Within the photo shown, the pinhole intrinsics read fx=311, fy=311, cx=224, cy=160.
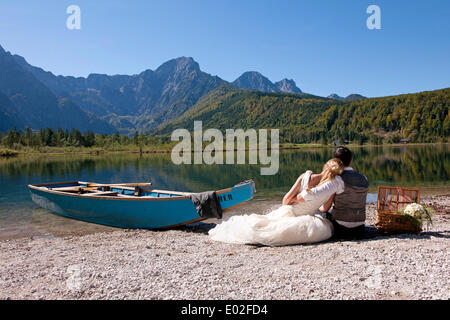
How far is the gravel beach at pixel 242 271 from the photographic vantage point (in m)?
5.57

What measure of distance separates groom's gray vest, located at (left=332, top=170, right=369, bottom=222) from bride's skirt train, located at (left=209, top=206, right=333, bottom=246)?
0.53m

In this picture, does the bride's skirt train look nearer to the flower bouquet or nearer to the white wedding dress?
the white wedding dress

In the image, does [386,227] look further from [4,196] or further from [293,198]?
[4,196]

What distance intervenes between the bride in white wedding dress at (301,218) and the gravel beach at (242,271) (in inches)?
11.9

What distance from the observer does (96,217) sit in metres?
15.5

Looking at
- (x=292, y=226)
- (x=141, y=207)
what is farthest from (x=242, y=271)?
(x=141, y=207)

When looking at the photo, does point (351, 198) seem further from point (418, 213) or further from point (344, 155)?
point (418, 213)

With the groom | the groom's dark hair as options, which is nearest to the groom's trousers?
the groom

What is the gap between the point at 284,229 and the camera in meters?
8.48

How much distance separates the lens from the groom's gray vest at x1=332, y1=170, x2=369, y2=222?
802 centimetres

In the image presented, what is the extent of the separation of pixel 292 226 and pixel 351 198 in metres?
1.71

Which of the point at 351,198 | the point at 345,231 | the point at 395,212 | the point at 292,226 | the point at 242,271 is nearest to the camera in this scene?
the point at 242,271
